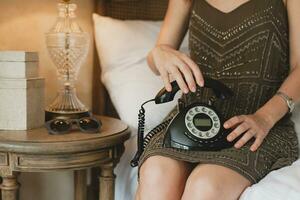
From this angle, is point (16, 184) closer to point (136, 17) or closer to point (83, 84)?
point (83, 84)

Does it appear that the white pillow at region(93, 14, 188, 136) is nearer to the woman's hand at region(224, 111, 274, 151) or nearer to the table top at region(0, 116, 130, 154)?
the table top at region(0, 116, 130, 154)

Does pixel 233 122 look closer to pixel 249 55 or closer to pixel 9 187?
pixel 249 55

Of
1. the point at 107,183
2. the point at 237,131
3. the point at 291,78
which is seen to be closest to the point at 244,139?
the point at 237,131

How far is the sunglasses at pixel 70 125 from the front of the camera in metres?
1.13

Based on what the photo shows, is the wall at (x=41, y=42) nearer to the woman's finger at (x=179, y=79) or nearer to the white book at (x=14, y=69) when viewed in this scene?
the white book at (x=14, y=69)

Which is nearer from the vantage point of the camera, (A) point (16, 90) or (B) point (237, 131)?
(B) point (237, 131)

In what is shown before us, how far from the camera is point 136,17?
1698 millimetres

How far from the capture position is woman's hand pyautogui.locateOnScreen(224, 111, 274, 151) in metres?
0.93

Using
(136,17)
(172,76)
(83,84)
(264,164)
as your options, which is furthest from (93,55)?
(264,164)

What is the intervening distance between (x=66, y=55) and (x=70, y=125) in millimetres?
235

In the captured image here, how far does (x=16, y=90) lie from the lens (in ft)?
3.68

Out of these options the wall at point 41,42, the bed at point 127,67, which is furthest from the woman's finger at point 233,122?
the wall at point 41,42

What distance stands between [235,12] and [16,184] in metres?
0.72

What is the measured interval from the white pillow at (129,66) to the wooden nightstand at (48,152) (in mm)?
208
